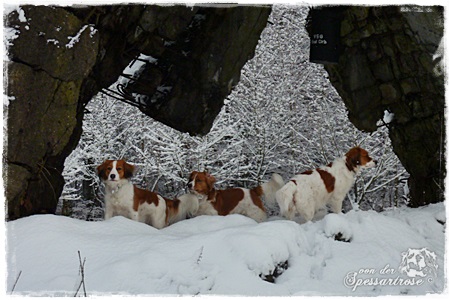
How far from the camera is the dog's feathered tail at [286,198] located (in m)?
7.56

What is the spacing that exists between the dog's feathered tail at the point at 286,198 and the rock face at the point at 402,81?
4.18 metres

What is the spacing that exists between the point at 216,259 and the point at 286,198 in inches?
101

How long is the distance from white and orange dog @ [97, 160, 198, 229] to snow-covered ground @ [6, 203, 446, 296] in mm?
662

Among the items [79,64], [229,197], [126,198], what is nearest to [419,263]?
[229,197]

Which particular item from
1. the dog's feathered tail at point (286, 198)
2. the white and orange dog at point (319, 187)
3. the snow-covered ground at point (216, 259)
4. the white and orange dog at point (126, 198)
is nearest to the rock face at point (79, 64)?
the white and orange dog at point (126, 198)

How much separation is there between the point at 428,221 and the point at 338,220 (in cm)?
239

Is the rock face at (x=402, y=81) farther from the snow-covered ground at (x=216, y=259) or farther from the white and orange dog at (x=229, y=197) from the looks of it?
the snow-covered ground at (x=216, y=259)

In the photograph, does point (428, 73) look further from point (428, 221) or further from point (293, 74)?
point (293, 74)

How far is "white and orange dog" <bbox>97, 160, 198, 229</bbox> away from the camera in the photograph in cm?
729

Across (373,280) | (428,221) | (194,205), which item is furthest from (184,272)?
(428,221)

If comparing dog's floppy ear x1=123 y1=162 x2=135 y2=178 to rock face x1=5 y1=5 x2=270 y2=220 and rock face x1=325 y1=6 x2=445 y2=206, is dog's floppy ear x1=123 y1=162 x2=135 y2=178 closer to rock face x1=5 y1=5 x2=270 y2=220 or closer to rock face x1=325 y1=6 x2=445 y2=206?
rock face x1=5 y1=5 x2=270 y2=220

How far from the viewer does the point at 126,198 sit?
7.30m

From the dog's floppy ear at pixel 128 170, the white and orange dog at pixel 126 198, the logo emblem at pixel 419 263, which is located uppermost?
the dog's floppy ear at pixel 128 170

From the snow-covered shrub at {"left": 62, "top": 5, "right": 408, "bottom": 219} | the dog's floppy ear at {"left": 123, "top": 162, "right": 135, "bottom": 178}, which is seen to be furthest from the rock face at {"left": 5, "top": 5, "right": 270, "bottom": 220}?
the snow-covered shrub at {"left": 62, "top": 5, "right": 408, "bottom": 219}
